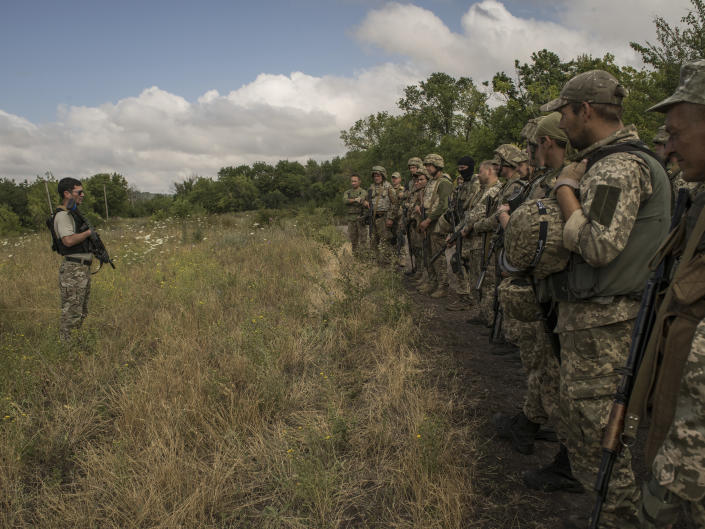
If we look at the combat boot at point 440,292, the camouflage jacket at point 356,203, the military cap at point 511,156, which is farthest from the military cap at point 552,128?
the camouflage jacket at point 356,203

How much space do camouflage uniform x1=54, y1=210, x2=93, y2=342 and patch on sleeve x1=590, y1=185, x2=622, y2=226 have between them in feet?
17.1

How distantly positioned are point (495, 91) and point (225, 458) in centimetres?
2430

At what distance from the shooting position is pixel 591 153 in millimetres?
2023

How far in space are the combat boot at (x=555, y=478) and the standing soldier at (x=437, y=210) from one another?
188 inches

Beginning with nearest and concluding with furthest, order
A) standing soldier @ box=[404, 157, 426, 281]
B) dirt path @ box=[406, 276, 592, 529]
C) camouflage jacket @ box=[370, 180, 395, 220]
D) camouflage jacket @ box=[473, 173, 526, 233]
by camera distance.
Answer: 1. dirt path @ box=[406, 276, 592, 529]
2. camouflage jacket @ box=[473, 173, 526, 233]
3. standing soldier @ box=[404, 157, 426, 281]
4. camouflage jacket @ box=[370, 180, 395, 220]

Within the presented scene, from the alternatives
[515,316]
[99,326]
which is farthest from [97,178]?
[515,316]

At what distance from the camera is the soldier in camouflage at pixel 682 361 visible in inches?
42.8

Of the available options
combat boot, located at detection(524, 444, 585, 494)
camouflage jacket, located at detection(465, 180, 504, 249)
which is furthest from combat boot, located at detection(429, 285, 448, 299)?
combat boot, located at detection(524, 444, 585, 494)

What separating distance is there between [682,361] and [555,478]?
1.63 metres

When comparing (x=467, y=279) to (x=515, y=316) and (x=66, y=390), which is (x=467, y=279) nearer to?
(x=515, y=316)

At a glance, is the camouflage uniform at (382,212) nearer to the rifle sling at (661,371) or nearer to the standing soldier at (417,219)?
the standing soldier at (417,219)

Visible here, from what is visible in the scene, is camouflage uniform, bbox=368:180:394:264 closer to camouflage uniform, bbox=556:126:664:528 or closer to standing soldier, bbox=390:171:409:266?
standing soldier, bbox=390:171:409:266

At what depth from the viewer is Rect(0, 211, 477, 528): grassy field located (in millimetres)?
2295

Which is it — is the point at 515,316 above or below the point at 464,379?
above
